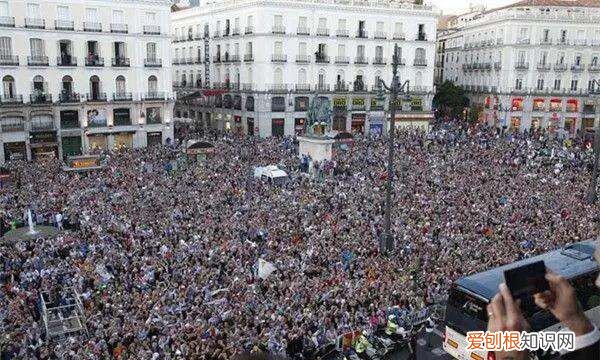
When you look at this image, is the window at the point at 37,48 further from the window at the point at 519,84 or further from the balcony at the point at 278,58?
the window at the point at 519,84

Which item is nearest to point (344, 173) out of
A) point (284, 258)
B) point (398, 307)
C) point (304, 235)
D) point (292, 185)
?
point (292, 185)

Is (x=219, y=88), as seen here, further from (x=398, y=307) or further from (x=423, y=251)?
(x=398, y=307)

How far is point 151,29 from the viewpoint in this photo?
50.4 m

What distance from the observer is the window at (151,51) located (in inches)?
1998

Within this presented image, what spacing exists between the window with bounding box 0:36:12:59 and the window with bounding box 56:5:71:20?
4471 mm

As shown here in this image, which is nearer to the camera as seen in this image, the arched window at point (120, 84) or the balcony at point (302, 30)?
the arched window at point (120, 84)

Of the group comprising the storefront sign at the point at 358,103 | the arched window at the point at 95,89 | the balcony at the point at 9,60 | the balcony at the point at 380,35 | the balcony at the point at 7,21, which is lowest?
Result: the storefront sign at the point at 358,103

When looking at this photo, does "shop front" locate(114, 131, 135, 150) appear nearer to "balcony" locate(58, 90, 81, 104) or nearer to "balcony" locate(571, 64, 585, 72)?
"balcony" locate(58, 90, 81, 104)

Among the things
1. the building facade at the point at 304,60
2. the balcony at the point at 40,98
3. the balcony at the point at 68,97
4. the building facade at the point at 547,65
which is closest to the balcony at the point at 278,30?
the building facade at the point at 304,60

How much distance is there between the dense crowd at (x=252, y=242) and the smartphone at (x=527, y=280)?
12580mm

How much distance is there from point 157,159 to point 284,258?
21919 mm

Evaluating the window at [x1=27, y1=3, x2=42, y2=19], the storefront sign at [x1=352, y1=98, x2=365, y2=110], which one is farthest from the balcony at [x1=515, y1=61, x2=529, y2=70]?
the window at [x1=27, y1=3, x2=42, y2=19]

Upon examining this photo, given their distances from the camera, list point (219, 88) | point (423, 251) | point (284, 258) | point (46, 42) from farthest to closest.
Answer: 1. point (219, 88)
2. point (46, 42)
3. point (423, 251)
4. point (284, 258)

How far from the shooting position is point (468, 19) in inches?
3285
